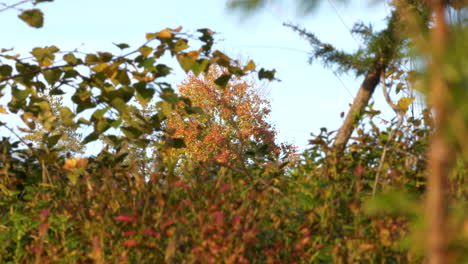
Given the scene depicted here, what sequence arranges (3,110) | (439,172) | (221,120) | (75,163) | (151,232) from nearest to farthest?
(439,172) < (151,232) < (75,163) < (3,110) < (221,120)

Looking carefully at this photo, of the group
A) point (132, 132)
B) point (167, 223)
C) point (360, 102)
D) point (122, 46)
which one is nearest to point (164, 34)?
point (122, 46)

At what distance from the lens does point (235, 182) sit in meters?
4.21

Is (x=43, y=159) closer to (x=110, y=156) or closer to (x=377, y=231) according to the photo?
(x=110, y=156)

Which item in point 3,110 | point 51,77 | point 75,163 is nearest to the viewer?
point 75,163

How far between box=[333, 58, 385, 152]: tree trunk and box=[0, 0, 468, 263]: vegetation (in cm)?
1

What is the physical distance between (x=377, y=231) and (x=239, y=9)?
1762 millimetres

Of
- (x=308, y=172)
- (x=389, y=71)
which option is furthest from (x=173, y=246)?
(x=389, y=71)

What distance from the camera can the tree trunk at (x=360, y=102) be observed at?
15.6 feet

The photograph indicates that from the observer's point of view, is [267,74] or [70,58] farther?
[70,58]

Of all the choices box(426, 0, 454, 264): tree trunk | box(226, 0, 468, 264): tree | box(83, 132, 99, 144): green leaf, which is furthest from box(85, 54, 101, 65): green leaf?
box(426, 0, 454, 264): tree trunk

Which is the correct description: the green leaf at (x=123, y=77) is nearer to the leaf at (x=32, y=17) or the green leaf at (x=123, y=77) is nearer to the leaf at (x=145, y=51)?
the leaf at (x=145, y=51)

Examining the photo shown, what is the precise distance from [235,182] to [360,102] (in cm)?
137

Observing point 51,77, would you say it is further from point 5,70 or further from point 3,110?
point 3,110

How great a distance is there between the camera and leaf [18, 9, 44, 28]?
4613mm
